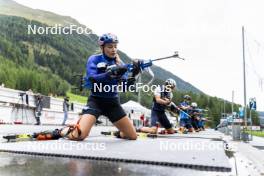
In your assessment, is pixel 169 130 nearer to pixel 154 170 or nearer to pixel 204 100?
pixel 154 170

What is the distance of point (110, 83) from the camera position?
6.89 m

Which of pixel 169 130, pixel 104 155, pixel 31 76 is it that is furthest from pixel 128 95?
pixel 104 155

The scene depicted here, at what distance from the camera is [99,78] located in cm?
654

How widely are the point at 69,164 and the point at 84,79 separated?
3.28m

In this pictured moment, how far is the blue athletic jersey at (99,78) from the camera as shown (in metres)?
6.64

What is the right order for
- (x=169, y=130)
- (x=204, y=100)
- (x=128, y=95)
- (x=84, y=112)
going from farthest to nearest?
(x=204, y=100)
(x=128, y=95)
(x=169, y=130)
(x=84, y=112)

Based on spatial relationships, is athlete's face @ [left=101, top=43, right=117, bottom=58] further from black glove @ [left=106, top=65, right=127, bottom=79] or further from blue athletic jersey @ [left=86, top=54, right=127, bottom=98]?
black glove @ [left=106, top=65, right=127, bottom=79]

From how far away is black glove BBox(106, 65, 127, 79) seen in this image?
20.8ft

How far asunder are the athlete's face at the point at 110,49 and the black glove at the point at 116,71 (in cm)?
48

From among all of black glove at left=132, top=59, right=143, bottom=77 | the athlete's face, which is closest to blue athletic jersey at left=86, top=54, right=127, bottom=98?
the athlete's face

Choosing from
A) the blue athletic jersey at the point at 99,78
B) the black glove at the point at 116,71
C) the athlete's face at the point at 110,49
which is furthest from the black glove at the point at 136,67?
the athlete's face at the point at 110,49

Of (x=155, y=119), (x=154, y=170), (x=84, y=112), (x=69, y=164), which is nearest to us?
(x=154, y=170)

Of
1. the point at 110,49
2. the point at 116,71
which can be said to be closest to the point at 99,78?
the point at 116,71

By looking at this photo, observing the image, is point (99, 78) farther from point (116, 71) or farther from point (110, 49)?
point (110, 49)
